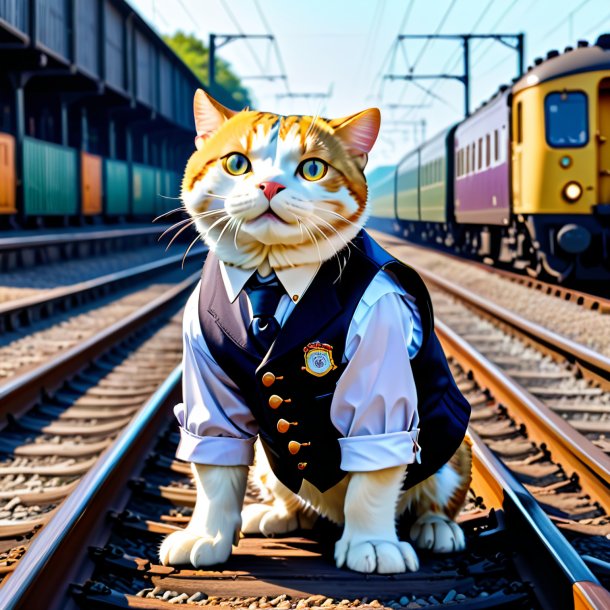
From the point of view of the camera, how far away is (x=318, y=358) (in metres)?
2.38

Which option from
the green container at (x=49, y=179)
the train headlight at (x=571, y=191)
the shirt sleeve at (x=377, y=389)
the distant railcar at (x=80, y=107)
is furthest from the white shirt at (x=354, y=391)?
the green container at (x=49, y=179)

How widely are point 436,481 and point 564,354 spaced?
4.37m

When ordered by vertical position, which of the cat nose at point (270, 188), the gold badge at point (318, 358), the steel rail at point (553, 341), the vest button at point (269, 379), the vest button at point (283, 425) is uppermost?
the cat nose at point (270, 188)

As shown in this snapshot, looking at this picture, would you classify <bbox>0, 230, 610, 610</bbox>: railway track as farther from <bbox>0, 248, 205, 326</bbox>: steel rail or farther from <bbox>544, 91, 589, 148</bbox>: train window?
<bbox>544, 91, 589, 148</bbox>: train window

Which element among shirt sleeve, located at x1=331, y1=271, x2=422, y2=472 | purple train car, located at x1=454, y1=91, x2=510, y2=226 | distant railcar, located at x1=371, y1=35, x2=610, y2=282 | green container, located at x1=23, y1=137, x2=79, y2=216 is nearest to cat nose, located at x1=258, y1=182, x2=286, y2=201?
shirt sleeve, located at x1=331, y1=271, x2=422, y2=472

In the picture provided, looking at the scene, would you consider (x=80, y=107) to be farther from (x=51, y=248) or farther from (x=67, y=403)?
(x=67, y=403)

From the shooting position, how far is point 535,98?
39.7 feet

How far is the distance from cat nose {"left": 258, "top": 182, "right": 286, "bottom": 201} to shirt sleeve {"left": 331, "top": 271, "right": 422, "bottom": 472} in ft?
1.20

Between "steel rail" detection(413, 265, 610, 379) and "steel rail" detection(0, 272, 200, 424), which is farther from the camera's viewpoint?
"steel rail" detection(413, 265, 610, 379)

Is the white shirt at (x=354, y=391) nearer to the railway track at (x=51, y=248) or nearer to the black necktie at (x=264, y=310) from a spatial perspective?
the black necktie at (x=264, y=310)

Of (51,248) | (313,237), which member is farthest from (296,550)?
(51,248)

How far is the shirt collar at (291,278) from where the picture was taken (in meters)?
2.40

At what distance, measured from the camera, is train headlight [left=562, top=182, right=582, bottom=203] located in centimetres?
1186

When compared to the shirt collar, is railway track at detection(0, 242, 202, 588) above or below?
below
